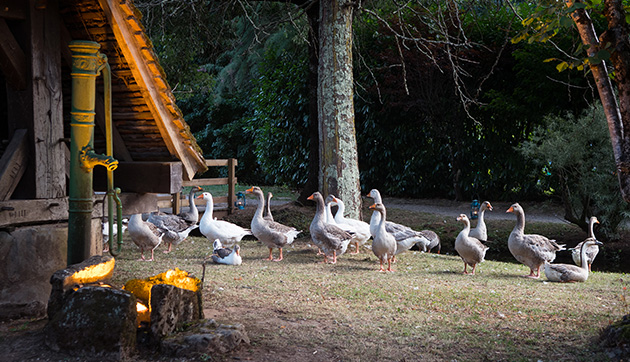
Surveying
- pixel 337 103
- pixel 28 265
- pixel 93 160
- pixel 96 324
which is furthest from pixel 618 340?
pixel 337 103

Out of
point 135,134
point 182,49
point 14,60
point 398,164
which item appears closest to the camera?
point 14,60

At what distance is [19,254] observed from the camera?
532 cm

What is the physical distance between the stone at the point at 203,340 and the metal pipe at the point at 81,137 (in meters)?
1.26

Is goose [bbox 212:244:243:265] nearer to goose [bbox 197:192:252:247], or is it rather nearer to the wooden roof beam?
goose [bbox 197:192:252:247]

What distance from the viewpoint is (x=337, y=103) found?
36.4 feet

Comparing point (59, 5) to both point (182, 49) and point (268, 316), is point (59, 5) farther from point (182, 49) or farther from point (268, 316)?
point (182, 49)

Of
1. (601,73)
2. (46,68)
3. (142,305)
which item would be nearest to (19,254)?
(142,305)

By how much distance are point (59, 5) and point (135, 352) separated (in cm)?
360

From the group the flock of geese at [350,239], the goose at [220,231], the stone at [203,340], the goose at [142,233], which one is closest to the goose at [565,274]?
the flock of geese at [350,239]

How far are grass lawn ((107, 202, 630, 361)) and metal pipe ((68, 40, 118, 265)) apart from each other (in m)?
1.66

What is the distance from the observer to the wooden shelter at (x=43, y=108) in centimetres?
525

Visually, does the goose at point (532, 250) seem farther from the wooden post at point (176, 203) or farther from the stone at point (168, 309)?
the wooden post at point (176, 203)

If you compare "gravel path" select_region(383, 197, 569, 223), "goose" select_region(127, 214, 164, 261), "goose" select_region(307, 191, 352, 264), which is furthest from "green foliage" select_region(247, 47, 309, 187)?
"goose" select_region(127, 214, 164, 261)

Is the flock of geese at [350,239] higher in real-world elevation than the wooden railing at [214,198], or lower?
lower
